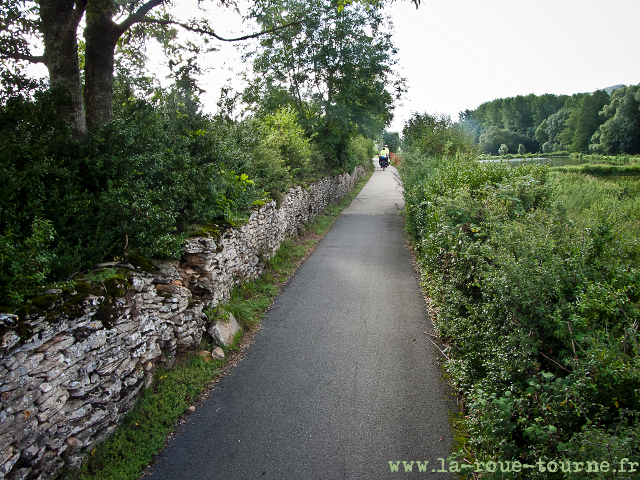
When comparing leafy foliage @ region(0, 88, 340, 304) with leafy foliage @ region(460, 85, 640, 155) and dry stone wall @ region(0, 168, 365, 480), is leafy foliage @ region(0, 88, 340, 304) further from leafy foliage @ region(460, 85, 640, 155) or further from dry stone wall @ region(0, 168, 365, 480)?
leafy foliage @ region(460, 85, 640, 155)

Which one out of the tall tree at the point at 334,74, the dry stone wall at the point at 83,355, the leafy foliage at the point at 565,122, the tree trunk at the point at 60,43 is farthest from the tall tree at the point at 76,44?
the leafy foliage at the point at 565,122

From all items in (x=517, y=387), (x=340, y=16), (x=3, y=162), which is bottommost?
(x=517, y=387)

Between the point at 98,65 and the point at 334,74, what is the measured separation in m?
14.3

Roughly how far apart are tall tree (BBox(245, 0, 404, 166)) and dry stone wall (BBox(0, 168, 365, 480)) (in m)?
15.1

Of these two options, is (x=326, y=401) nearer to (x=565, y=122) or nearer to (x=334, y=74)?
(x=334, y=74)

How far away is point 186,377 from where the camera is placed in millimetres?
5027

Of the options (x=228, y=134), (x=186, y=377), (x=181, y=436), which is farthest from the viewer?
(x=228, y=134)

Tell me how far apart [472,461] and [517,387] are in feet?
3.15

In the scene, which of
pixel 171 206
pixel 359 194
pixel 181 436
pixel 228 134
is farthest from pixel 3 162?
pixel 359 194

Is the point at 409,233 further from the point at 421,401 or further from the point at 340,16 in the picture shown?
the point at 340,16

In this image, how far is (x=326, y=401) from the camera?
471 centimetres

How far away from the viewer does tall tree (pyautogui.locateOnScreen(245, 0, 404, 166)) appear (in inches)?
728

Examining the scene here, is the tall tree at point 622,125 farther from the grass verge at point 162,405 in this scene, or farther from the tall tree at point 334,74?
the grass verge at point 162,405

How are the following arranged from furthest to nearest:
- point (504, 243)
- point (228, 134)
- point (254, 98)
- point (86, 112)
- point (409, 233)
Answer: point (254, 98) < point (409, 233) < point (228, 134) < point (86, 112) < point (504, 243)
